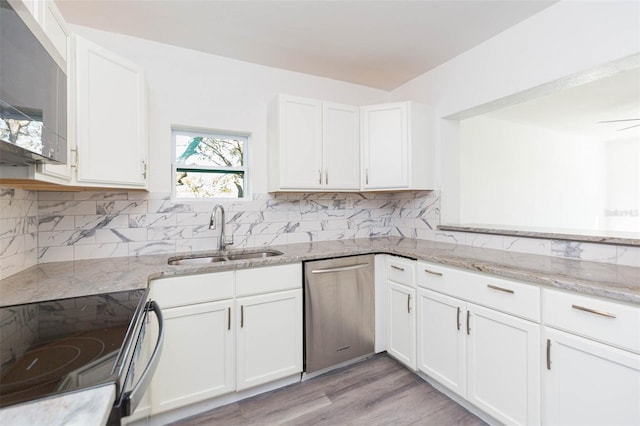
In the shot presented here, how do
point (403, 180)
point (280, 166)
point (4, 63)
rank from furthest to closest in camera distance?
point (403, 180) < point (280, 166) < point (4, 63)

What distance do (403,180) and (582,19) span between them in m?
1.44

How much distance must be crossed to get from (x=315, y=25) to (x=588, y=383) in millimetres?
2463

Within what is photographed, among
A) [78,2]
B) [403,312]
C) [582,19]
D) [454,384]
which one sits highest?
[78,2]

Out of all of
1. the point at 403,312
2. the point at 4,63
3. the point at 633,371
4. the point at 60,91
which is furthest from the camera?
the point at 403,312

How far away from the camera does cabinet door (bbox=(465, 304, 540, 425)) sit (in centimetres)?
140

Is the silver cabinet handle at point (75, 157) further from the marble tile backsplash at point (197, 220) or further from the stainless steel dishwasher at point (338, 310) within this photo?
the stainless steel dishwasher at point (338, 310)

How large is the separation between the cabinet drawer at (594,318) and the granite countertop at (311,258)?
42 mm

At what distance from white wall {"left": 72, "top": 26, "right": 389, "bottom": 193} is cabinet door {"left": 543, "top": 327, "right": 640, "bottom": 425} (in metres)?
2.19

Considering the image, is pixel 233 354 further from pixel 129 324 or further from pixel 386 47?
pixel 386 47

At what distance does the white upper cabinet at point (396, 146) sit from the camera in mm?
2500

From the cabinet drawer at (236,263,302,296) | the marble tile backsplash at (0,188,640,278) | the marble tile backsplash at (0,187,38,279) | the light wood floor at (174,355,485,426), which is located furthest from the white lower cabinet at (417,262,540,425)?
the marble tile backsplash at (0,187,38,279)

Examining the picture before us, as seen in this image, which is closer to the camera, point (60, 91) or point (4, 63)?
point (4, 63)

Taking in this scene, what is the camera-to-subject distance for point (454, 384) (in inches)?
69.5

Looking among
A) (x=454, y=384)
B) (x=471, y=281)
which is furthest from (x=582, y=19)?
(x=454, y=384)
